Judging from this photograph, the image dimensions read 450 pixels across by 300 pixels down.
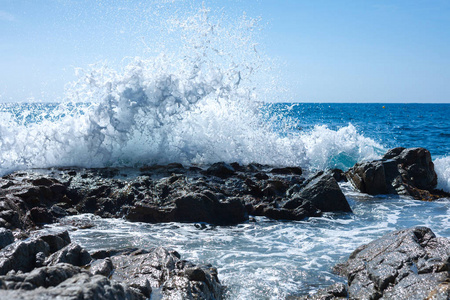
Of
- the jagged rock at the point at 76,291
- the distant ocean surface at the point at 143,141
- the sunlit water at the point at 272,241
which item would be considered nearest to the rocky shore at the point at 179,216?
the jagged rock at the point at 76,291

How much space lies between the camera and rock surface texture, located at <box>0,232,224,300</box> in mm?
2664

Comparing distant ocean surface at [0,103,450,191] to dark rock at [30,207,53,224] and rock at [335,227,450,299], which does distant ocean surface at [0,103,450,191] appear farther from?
rock at [335,227,450,299]

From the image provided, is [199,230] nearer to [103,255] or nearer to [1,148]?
[103,255]

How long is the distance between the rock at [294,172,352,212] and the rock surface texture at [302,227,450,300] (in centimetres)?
286

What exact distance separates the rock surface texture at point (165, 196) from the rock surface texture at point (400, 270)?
2.64 metres

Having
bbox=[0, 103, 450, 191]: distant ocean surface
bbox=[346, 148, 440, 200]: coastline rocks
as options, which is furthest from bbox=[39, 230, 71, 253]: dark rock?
bbox=[346, 148, 440, 200]: coastline rocks

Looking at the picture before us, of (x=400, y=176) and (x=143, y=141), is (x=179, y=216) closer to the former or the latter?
(x=143, y=141)

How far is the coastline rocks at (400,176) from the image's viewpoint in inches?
366

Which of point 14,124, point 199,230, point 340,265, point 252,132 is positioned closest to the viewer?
point 340,265

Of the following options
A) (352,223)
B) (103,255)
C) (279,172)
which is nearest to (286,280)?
(103,255)

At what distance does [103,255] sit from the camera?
451cm

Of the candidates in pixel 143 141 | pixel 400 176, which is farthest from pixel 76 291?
pixel 143 141

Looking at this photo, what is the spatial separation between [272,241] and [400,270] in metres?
2.35

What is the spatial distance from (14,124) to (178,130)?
14.4 ft
